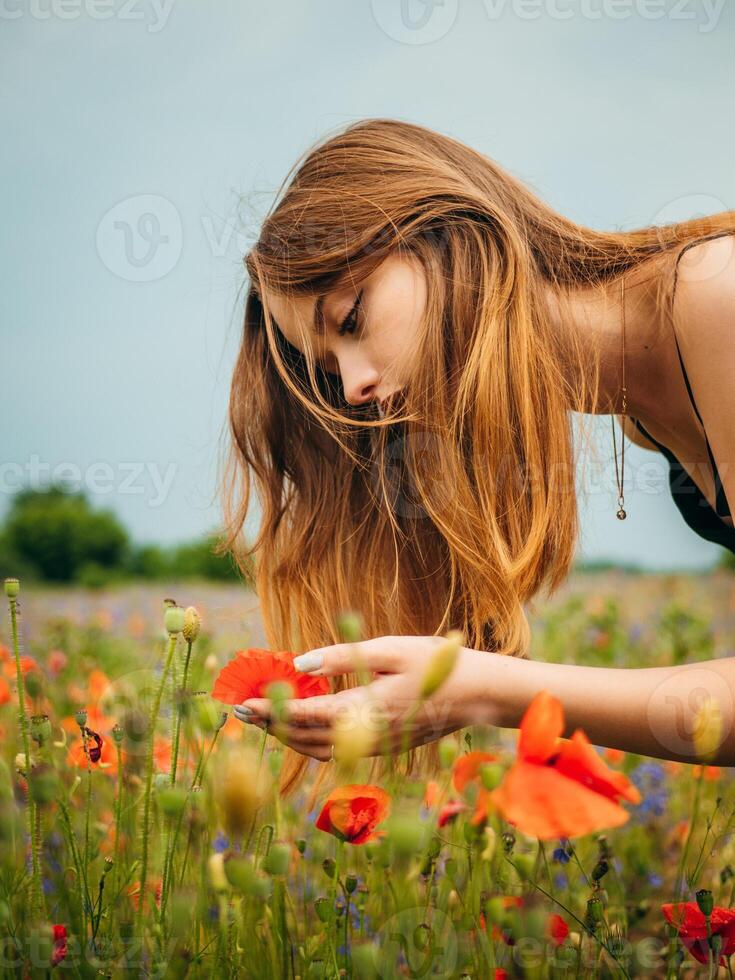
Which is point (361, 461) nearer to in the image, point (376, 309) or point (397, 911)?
point (376, 309)

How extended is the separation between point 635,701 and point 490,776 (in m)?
0.29

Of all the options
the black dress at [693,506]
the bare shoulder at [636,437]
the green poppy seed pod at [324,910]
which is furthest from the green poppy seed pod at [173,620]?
the bare shoulder at [636,437]

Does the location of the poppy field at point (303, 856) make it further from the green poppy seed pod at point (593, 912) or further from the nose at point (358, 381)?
the nose at point (358, 381)

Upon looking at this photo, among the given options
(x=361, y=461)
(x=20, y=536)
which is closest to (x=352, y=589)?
(x=361, y=461)

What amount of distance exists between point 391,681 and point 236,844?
0.16 m

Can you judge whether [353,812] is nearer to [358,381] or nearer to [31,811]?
[31,811]

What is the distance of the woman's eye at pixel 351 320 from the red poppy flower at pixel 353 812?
0.54 metres

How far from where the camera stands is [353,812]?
620 mm

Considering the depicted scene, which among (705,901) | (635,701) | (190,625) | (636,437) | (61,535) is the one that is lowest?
(61,535)

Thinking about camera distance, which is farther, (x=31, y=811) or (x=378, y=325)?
(x=378, y=325)

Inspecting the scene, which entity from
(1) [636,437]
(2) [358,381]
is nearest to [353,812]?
(2) [358,381]

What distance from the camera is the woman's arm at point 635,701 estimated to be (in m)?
A: 0.74

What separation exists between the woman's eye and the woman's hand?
1.36 ft

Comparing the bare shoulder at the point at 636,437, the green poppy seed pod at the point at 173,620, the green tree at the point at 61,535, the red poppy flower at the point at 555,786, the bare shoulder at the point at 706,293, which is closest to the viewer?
the red poppy flower at the point at 555,786
